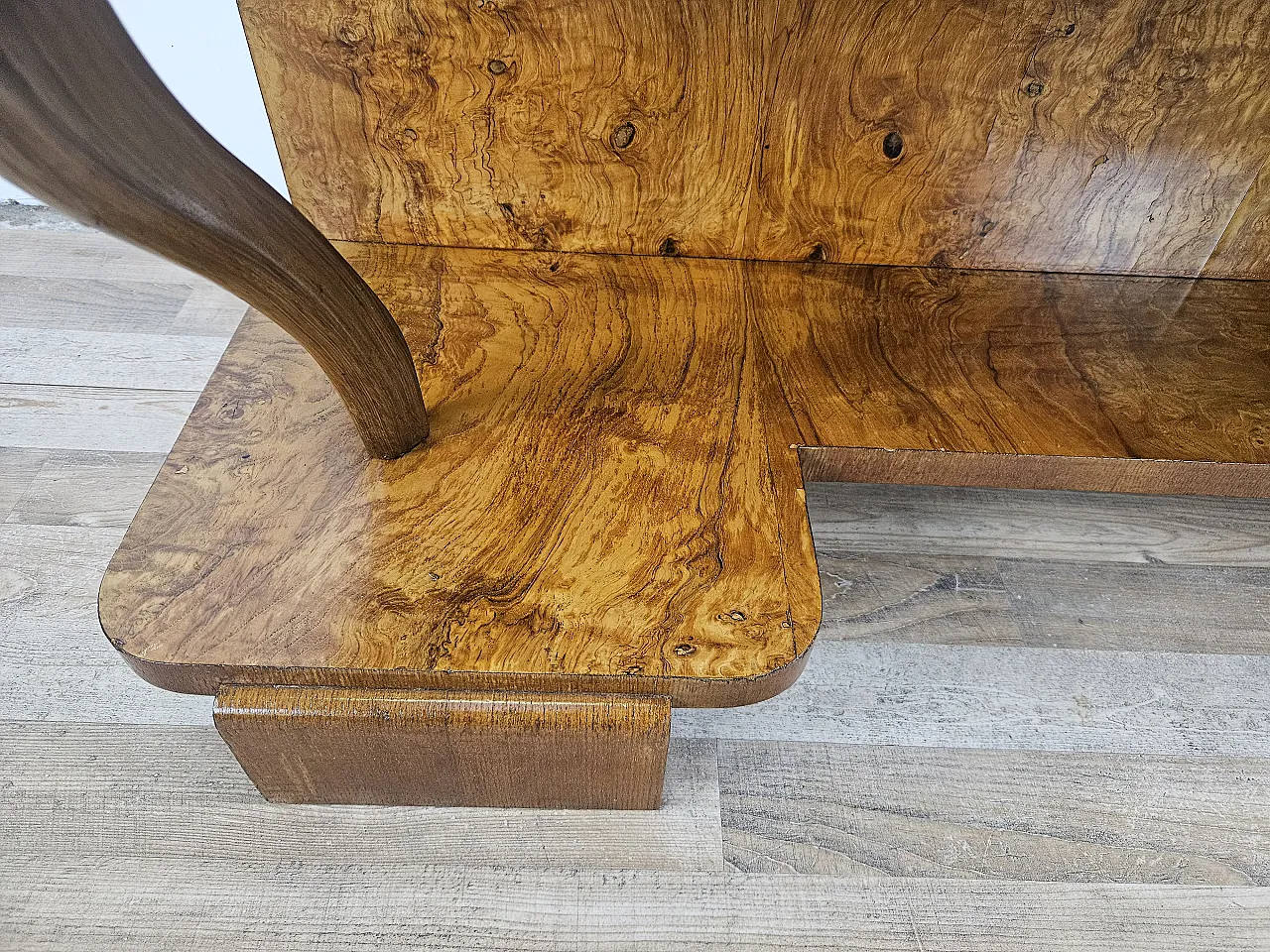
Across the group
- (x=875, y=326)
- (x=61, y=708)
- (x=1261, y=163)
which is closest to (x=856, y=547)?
(x=875, y=326)

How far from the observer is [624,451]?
75 cm

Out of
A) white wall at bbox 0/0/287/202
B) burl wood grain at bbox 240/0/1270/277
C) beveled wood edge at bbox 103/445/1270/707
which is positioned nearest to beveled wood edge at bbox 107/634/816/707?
beveled wood edge at bbox 103/445/1270/707

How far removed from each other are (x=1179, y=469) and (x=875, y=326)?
0.99ft

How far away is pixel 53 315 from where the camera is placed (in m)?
1.26

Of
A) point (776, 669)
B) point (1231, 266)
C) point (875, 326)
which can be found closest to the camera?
point (776, 669)

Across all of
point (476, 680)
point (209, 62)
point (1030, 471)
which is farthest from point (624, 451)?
point (209, 62)

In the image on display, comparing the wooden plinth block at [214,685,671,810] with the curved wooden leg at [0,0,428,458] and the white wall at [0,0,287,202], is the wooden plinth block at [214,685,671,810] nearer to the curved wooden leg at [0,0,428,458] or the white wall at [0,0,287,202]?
the curved wooden leg at [0,0,428,458]

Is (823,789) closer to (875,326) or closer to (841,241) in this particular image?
(875,326)

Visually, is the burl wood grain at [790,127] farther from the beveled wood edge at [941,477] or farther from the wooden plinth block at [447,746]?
the wooden plinth block at [447,746]

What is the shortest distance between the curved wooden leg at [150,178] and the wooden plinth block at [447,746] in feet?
0.81

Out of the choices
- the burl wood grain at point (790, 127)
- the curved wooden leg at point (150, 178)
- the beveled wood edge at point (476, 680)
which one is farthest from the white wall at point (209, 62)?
the beveled wood edge at point (476, 680)

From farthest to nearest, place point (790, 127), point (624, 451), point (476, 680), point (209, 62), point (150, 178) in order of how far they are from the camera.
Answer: point (209, 62)
point (790, 127)
point (624, 451)
point (476, 680)
point (150, 178)

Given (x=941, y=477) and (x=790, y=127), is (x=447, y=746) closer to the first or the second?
(x=941, y=477)

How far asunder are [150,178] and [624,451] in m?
0.40
